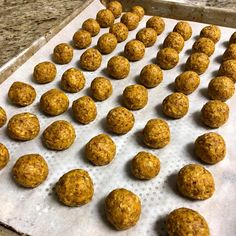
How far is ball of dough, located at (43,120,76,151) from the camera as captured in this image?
62.1 inches

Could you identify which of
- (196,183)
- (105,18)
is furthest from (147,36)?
(196,183)

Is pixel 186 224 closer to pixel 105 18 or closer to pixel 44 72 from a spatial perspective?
pixel 44 72

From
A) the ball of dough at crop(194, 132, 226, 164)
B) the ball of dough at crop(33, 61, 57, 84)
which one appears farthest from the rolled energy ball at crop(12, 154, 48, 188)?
the ball of dough at crop(194, 132, 226, 164)

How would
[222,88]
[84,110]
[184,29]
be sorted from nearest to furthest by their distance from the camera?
[84,110] → [222,88] → [184,29]

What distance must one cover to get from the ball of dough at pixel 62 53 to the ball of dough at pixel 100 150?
2.53 feet

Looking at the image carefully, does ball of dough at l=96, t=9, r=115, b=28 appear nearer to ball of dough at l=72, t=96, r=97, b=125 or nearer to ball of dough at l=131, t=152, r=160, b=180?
ball of dough at l=72, t=96, r=97, b=125

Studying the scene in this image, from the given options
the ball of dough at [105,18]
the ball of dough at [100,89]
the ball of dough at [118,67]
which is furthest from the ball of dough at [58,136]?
the ball of dough at [105,18]

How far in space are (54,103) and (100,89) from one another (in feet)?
0.93

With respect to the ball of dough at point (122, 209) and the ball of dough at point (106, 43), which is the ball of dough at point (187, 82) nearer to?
the ball of dough at point (106, 43)

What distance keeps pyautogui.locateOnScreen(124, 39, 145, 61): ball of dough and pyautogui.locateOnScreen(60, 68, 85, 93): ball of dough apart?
1.30 ft

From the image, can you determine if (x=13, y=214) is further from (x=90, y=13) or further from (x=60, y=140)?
(x=90, y=13)

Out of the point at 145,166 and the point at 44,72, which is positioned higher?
the point at 44,72

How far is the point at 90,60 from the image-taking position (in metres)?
2.05

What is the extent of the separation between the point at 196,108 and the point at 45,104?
0.88 m
